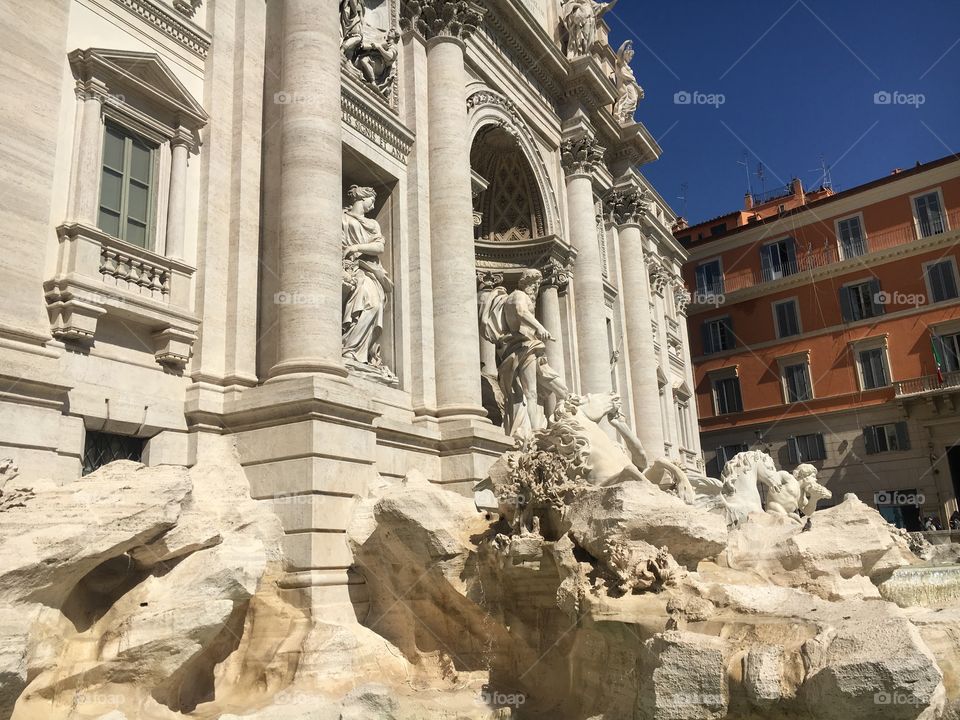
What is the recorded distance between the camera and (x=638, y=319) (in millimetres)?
23422

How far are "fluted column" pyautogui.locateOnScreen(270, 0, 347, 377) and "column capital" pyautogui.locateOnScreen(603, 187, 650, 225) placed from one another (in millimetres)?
13626

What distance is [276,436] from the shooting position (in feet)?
30.2

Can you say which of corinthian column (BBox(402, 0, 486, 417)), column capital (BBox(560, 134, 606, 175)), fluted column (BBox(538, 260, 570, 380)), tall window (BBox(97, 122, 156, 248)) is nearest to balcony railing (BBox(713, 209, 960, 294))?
column capital (BBox(560, 134, 606, 175))

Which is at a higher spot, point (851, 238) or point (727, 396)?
point (851, 238)

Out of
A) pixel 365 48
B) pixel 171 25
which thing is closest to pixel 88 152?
pixel 171 25

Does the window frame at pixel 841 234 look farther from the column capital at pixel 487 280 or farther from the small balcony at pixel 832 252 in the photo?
the column capital at pixel 487 280

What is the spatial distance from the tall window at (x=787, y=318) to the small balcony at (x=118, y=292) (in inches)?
1112

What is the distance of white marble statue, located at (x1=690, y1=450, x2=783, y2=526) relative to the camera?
12242mm

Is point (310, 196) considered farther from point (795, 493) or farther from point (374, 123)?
point (795, 493)

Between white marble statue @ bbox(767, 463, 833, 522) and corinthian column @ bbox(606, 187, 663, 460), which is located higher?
corinthian column @ bbox(606, 187, 663, 460)

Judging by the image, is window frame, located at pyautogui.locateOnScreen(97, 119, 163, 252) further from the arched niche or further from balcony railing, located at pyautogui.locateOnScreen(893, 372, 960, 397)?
balcony railing, located at pyautogui.locateOnScreen(893, 372, 960, 397)

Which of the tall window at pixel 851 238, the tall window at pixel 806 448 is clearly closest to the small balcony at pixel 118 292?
the tall window at pixel 806 448

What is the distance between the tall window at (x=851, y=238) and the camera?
Answer: 103 ft

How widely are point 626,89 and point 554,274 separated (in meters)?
9.24
